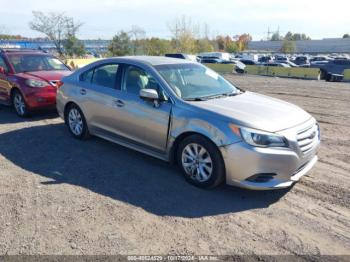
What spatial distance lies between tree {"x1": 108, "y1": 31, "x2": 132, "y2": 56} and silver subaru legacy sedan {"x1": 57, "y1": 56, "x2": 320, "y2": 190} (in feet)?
115

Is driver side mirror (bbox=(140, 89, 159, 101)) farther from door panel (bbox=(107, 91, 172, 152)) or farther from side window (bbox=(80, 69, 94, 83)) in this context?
side window (bbox=(80, 69, 94, 83))

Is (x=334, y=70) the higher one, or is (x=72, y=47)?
(x=72, y=47)

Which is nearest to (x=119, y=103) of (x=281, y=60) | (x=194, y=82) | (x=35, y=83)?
(x=194, y=82)

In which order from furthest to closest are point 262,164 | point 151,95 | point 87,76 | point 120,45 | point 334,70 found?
point 120,45 → point 334,70 → point 87,76 → point 151,95 → point 262,164

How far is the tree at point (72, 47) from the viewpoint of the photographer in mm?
35031

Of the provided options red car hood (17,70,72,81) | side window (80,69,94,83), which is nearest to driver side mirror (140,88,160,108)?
side window (80,69,94,83)

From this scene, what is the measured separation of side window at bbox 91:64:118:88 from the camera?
564cm

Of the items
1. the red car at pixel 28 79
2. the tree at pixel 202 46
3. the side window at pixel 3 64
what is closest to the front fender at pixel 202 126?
the red car at pixel 28 79

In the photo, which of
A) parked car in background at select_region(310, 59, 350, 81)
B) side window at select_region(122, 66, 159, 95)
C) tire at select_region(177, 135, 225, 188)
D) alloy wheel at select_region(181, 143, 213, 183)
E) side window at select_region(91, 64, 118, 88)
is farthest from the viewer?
parked car in background at select_region(310, 59, 350, 81)

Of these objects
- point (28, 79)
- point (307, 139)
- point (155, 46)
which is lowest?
point (307, 139)

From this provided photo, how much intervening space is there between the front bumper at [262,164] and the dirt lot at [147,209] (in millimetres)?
275

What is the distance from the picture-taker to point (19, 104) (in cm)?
827

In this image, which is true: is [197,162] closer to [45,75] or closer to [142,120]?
[142,120]

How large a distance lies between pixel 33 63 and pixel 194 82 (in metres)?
5.56
